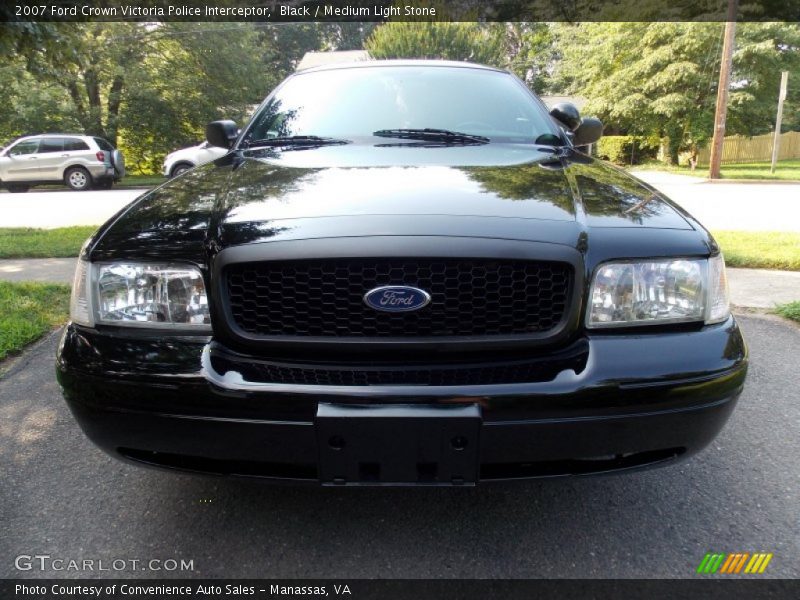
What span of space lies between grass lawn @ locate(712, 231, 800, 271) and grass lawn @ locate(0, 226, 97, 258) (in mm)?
6560

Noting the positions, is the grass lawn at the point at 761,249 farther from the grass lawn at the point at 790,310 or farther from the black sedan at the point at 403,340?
the black sedan at the point at 403,340

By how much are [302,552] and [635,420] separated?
1.05 meters

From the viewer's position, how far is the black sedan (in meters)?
1.48

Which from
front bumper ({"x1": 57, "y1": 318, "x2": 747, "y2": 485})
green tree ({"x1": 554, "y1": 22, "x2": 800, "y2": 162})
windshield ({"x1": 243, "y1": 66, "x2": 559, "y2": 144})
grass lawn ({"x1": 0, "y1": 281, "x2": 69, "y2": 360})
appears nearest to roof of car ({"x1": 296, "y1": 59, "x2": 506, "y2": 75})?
windshield ({"x1": 243, "y1": 66, "x2": 559, "y2": 144})

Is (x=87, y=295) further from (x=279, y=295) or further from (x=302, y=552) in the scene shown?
(x=302, y=552)

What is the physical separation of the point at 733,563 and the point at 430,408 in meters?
1.07

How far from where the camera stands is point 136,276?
1673 millimetres

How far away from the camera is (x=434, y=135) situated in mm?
2613

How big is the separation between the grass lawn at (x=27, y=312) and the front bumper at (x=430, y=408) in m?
2.37

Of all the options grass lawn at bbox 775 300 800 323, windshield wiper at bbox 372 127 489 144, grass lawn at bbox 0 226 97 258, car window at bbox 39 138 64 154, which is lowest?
grass lawn at bbox 0 226 97 258

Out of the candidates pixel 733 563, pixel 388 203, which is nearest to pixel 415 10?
pixel 388 203

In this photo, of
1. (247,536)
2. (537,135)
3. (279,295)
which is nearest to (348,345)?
(279,295)

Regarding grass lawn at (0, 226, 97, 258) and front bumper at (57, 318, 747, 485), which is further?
grass lawn at (0, 226, 97, 258)

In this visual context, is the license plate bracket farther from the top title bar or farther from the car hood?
the top title bar
